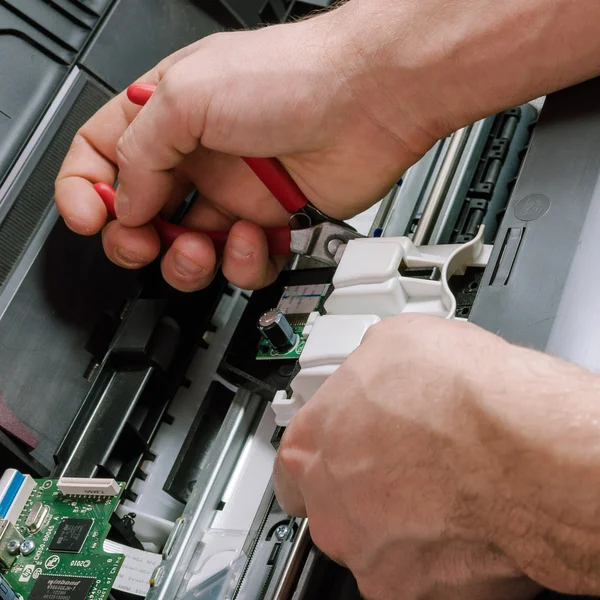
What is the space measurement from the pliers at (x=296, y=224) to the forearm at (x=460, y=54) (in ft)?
0.79

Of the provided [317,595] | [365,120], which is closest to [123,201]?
[365,120]

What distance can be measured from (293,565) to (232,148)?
80 cm

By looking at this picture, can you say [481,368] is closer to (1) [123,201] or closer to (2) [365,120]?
(2) [365,120]

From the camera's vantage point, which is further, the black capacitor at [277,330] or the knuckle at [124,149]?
the knuckle at [124,149]

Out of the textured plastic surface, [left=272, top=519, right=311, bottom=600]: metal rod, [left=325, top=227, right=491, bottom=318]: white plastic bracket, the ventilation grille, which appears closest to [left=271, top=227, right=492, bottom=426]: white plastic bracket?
[left=325, top=227, right=491, bottom=318]: white plastic bracket

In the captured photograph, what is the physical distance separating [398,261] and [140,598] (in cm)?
84

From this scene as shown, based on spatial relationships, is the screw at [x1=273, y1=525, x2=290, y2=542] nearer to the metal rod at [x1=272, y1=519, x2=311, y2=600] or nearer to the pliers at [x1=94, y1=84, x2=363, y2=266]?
the metal rod at [x1=272, y1=519, x2=311, y2=600]

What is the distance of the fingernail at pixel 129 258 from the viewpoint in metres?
1.59

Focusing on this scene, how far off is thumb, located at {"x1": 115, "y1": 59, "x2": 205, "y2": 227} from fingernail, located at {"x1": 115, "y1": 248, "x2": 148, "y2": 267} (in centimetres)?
6

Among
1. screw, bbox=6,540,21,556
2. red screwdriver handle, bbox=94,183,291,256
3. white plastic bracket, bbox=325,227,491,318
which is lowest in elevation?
screw, bbox=6,540,21,556

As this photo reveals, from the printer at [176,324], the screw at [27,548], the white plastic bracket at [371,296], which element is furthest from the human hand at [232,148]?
the screw at [27,548]

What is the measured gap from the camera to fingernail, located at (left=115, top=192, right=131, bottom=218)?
155 centimetres

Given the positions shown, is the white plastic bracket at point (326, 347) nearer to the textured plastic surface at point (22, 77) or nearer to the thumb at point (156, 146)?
the thumb at point (156, 146)

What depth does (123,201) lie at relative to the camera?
1551 mm
